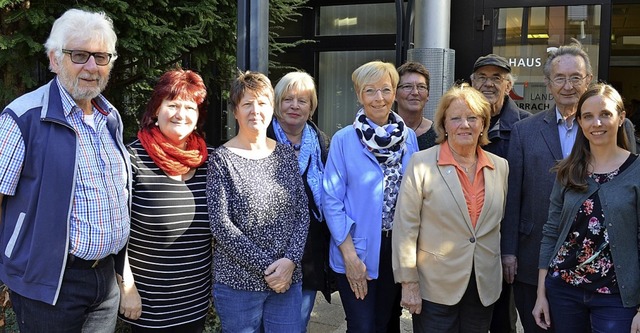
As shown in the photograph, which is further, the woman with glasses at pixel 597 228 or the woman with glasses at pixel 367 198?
the woman with glasses at pixel 367 198

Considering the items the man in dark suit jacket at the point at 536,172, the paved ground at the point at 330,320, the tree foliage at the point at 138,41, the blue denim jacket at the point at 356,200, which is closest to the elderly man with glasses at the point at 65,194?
the blue denim jacket at the point at 356,200

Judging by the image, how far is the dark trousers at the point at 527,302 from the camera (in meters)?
3.15

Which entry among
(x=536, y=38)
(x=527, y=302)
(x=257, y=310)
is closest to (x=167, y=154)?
(x=257, y=310)

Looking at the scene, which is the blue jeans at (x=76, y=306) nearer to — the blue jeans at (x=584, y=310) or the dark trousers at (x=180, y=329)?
the dark trousers at (x=180, y=329)

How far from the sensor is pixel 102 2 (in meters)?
3.71

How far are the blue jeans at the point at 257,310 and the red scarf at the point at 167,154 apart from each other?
63 cm

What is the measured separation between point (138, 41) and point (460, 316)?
9.40 feet

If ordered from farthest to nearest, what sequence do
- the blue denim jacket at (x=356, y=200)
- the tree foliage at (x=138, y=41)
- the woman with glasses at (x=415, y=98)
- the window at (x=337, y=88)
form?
1. the window at (x=337, y=88)
2. the woman with glasses at (x=415, y=98)
3. the tree foliage at (x=138, y=41)
4. the blue denim jacket at (x=356, y=200)

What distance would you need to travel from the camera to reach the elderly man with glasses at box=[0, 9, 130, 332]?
7.43ft

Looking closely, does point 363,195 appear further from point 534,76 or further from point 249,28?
point 534,76

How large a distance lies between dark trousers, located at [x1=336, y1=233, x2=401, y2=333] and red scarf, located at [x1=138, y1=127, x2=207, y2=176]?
1.07 m

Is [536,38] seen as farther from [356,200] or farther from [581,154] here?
[356,200]

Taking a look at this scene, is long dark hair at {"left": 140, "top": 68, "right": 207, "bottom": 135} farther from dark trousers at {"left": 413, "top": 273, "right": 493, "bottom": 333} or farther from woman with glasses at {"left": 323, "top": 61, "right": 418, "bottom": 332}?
dark trousers at {"left": 413, "top": 273, "right": 493, "bottom": 333}

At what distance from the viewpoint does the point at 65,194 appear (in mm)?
2297
